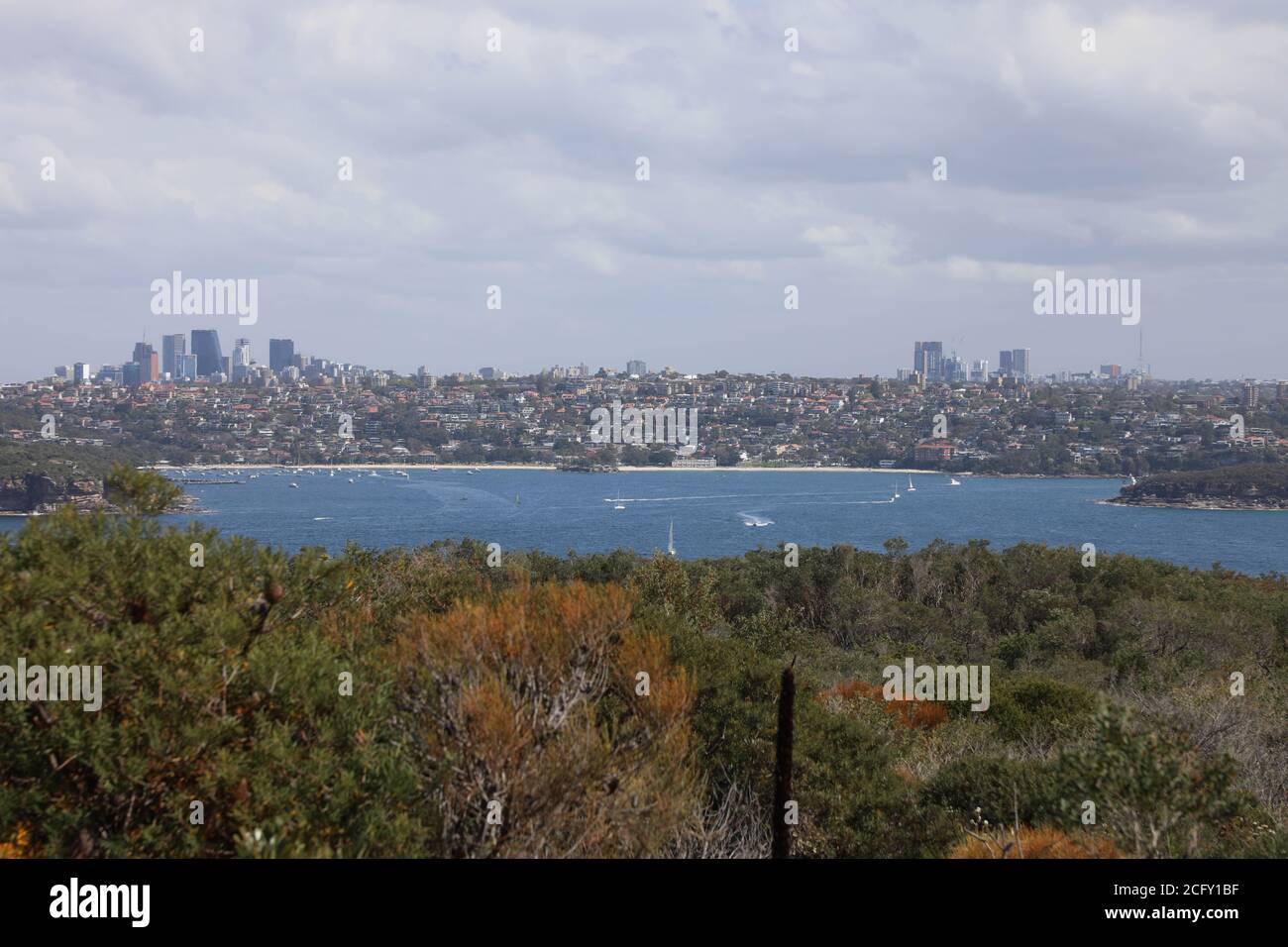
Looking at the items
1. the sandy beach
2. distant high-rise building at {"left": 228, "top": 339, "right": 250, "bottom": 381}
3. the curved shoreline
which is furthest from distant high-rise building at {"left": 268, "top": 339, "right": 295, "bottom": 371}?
the curved shoreline

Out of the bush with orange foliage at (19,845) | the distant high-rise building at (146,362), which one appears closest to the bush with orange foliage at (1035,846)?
the bush with orange foliage at (19,845)

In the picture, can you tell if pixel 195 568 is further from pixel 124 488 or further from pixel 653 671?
pixel 653 671

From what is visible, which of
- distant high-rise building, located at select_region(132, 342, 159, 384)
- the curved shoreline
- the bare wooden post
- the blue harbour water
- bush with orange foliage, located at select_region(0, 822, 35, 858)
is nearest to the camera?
bush with orange foliage, located at select_region(0, 822, 35, 858)

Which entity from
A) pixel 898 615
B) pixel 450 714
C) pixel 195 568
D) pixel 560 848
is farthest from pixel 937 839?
pixel 898 615

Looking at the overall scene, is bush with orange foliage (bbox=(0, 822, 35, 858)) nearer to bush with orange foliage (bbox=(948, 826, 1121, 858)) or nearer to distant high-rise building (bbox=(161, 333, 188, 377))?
bush with orange foliage (bbox=(948, 826, 1121, 858))

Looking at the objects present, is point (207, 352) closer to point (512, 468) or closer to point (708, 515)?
point (512, 468)

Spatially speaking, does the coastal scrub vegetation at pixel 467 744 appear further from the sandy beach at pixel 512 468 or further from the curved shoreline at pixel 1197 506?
the sandy beach at pixel 512 468

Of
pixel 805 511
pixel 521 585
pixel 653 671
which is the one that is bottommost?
pixel 805 511
